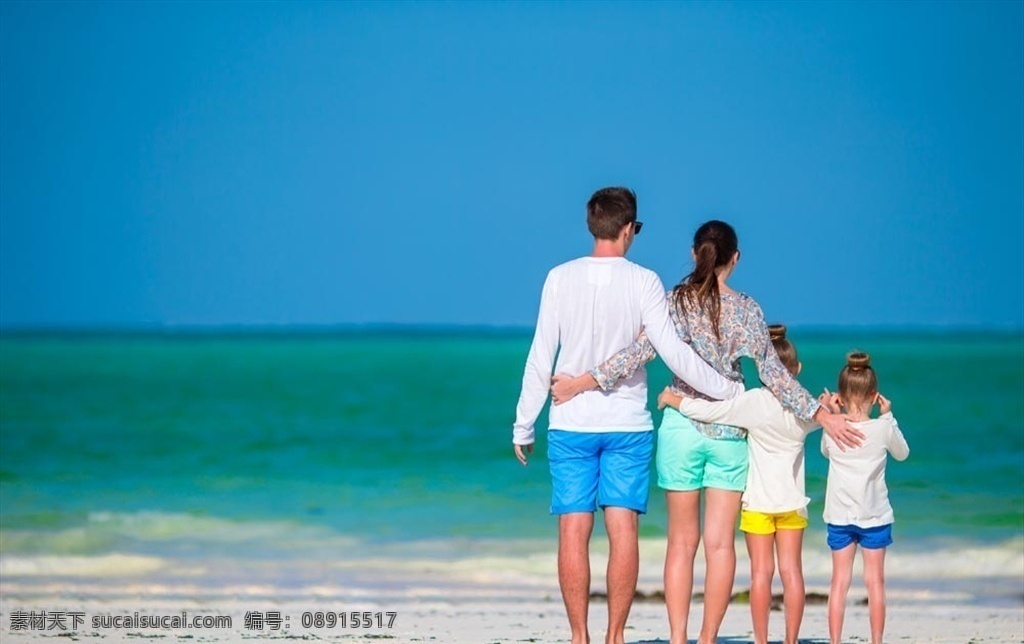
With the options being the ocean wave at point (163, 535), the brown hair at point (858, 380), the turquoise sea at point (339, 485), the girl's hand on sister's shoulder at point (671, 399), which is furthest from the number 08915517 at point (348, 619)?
the ocean wave at point (163, 535)

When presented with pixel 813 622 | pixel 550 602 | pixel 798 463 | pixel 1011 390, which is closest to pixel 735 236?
pixel 798 463

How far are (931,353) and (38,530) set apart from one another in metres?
34.5

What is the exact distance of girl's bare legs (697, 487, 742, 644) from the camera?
4.37 meters

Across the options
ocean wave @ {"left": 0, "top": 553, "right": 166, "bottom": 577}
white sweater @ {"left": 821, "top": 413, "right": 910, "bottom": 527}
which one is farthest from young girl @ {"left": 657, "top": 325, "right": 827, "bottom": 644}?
ocean wave @ {"left": 0, "top": 553, "right": 166, "bottom": 577}

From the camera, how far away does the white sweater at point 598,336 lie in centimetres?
427

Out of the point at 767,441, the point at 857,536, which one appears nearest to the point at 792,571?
the point at 857,536

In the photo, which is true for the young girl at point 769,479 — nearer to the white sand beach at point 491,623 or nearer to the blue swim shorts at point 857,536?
the blue swim shorts at point 857,536

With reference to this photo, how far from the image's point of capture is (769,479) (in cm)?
441

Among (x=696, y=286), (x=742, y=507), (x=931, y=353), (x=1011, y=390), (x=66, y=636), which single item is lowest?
(x=66, y=636)

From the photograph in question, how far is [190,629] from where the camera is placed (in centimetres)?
578

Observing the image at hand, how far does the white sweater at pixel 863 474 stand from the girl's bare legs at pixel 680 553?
1.41 feet

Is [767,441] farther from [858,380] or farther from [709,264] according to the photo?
[709,264]

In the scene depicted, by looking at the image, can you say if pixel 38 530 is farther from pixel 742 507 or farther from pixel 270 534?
pixel 742 507

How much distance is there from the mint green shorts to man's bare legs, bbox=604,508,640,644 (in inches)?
6.3
